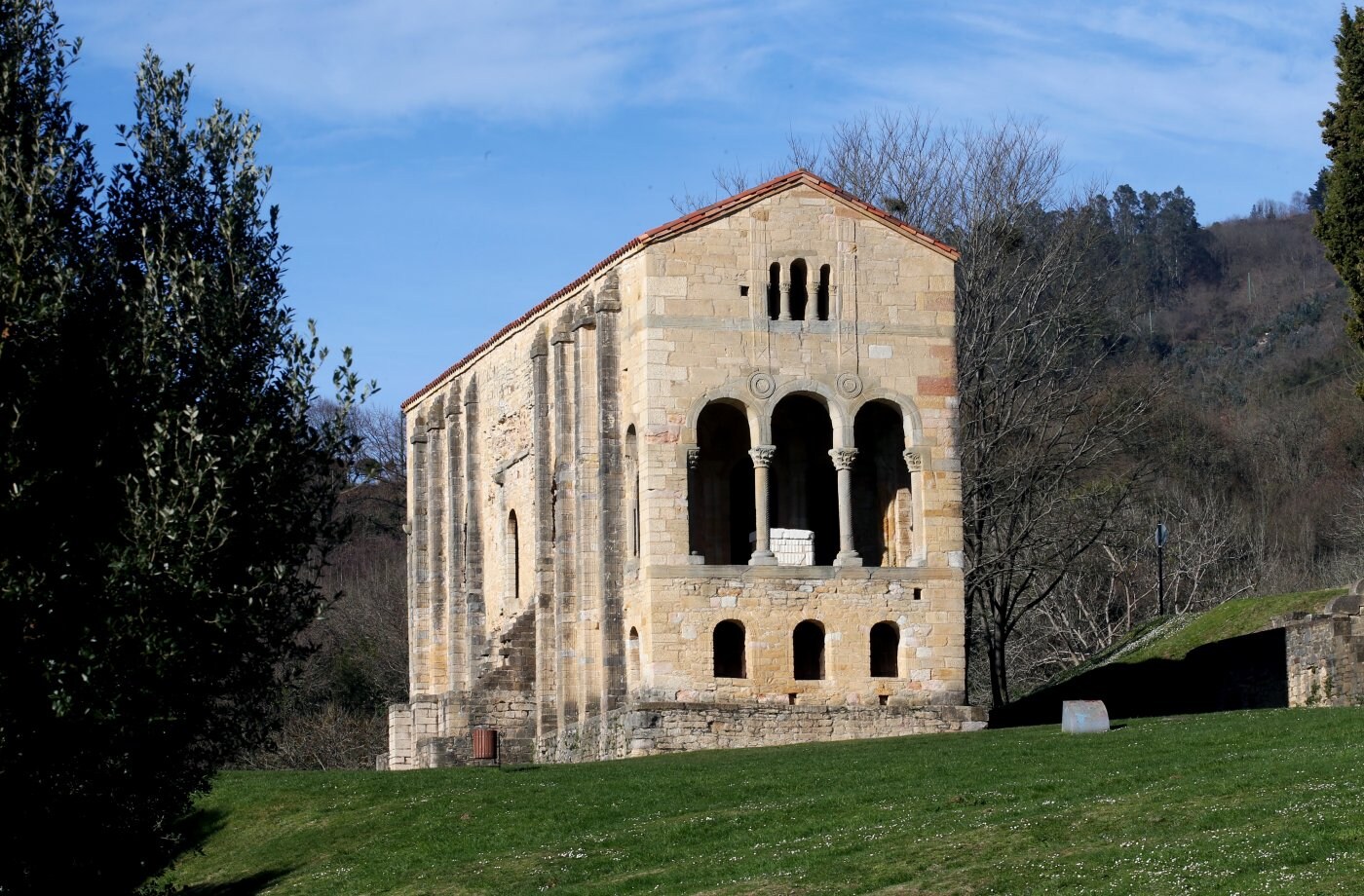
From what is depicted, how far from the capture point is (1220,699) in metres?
43.3

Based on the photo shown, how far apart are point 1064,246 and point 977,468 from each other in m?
7.18

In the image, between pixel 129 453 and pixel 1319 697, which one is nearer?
pixel 129 453

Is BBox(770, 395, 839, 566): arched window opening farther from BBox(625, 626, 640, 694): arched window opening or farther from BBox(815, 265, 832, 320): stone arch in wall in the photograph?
BBox(625, 626, 640, 694): arched window opening

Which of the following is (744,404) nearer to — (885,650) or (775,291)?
(775,291)

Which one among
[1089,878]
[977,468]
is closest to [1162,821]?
[1089,878]

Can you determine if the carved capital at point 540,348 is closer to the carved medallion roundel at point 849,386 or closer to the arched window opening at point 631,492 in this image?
the arched window opening at point 631,492

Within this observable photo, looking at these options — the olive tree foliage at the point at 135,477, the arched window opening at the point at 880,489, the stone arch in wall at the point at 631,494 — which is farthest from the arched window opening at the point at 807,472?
the olive tree foliage at the point at 135,477

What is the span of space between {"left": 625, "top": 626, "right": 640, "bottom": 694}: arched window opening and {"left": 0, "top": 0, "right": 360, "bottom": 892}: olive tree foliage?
19571mm

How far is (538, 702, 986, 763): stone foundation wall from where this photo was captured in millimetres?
38094

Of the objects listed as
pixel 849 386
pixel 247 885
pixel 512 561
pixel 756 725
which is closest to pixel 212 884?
pixel 247 885

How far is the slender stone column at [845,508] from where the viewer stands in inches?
1565

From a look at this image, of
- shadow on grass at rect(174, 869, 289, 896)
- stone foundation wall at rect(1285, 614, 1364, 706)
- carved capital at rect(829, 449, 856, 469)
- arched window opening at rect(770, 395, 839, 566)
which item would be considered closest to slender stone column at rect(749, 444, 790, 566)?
carved capital at rect(829, 449, 856, 469)

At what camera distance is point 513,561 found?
1950 inches

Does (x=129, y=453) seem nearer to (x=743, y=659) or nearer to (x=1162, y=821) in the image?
(x=1162, y=821)
